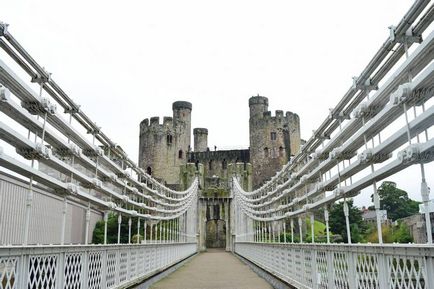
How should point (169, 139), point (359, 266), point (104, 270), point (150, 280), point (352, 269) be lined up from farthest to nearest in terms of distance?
point (169, 139) < point (150, 280) < point (104, 270) < point (352, 269) < point (359, 266)

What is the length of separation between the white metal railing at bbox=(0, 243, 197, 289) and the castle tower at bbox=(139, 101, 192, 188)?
1445 inches

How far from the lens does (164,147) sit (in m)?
46.1

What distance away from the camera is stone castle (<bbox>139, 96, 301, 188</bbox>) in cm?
4325

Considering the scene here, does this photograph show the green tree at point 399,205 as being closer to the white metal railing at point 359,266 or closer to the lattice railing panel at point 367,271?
the white metal railing at point 359,266

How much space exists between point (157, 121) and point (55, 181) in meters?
41.9

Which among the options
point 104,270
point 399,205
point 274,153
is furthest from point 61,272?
point 274,153

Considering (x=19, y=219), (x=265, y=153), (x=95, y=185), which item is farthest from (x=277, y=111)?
(x=95, y=185)

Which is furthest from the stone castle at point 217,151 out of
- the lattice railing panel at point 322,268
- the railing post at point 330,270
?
the railing post at point 330,270

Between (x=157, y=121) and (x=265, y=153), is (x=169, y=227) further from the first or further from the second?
(x=157, y=121)

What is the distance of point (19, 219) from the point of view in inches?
632

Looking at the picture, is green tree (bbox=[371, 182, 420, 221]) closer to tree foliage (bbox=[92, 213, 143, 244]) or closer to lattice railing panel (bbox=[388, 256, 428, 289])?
tree foliage (bbox=[92, 213, 143, 244])

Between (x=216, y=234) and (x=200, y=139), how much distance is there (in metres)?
16.2

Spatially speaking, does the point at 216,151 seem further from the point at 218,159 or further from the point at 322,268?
the point at 322,268

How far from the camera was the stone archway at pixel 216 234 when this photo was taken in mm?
41406
